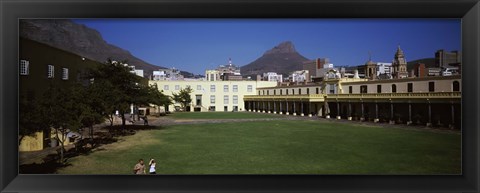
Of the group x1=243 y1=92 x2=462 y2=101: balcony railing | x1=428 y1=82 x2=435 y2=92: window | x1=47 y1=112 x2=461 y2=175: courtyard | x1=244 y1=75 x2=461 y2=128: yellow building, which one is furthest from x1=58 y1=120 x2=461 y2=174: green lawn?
x1=428 y1=82 x2=435 y2=92: window

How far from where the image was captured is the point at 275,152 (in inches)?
354

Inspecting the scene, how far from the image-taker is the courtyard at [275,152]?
698 cm

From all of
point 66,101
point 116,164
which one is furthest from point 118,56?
point 116,164

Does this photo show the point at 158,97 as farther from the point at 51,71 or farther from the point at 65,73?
the point at 51,71

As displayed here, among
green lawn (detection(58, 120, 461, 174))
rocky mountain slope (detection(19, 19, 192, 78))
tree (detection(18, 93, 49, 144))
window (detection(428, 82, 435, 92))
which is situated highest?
rocky mountain slope (detection(19, 19, 192, 78))

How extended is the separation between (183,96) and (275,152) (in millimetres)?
4209

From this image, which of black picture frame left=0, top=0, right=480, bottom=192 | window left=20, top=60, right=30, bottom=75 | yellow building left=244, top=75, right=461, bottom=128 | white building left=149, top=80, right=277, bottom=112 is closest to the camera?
black picture frame left=0, top=0, right=480, bottom=192

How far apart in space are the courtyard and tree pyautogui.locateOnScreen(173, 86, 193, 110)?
487 mm

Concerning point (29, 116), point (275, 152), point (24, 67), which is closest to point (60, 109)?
point (29, 116)

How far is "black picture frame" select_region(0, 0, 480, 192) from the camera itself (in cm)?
512

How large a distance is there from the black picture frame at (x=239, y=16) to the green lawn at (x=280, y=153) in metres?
0.96

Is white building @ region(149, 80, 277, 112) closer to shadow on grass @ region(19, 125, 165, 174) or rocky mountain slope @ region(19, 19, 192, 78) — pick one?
shadow on grass @ region(19, 125, 165, 174)

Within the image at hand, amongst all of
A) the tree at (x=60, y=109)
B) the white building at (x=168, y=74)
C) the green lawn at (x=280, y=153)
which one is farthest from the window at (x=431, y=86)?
the tree at (x=60, y=109)

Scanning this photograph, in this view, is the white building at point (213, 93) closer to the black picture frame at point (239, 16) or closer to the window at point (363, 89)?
the black picture frame at point (239, 16)
